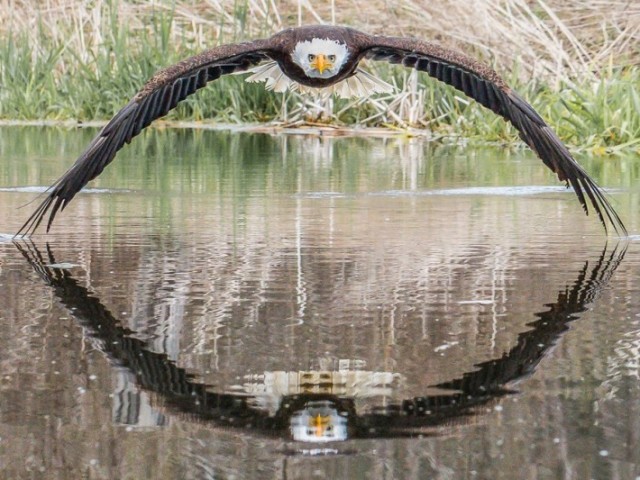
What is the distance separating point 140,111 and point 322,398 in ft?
11.5

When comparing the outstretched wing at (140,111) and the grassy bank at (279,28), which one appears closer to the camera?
the outstretched wing at (140,111)

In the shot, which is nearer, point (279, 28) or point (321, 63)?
point (321, 63)

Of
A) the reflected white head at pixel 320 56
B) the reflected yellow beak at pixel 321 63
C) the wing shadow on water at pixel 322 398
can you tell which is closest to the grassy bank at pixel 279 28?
the reflected white head at pixel 320 56

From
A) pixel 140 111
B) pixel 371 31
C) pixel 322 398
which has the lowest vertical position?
pixel 322 398

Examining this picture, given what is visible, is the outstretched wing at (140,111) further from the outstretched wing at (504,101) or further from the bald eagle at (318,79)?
the outstretched wing at (504,101)

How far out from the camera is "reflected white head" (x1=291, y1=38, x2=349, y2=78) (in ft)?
29.9

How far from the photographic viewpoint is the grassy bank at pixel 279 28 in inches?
671

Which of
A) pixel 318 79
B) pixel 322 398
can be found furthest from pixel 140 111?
pixel 322 398

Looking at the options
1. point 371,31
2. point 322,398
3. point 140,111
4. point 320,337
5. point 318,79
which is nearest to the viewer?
point 322,398

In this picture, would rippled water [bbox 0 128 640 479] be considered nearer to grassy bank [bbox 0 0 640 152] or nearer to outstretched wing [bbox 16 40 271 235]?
outstretched wing [bbox 16 40 271 235]

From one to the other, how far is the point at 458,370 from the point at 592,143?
9.29 m

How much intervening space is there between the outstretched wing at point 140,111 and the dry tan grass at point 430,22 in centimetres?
831

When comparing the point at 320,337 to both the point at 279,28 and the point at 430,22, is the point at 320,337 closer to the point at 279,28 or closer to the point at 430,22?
the point at 430,22

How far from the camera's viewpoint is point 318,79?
9281 millimetres
